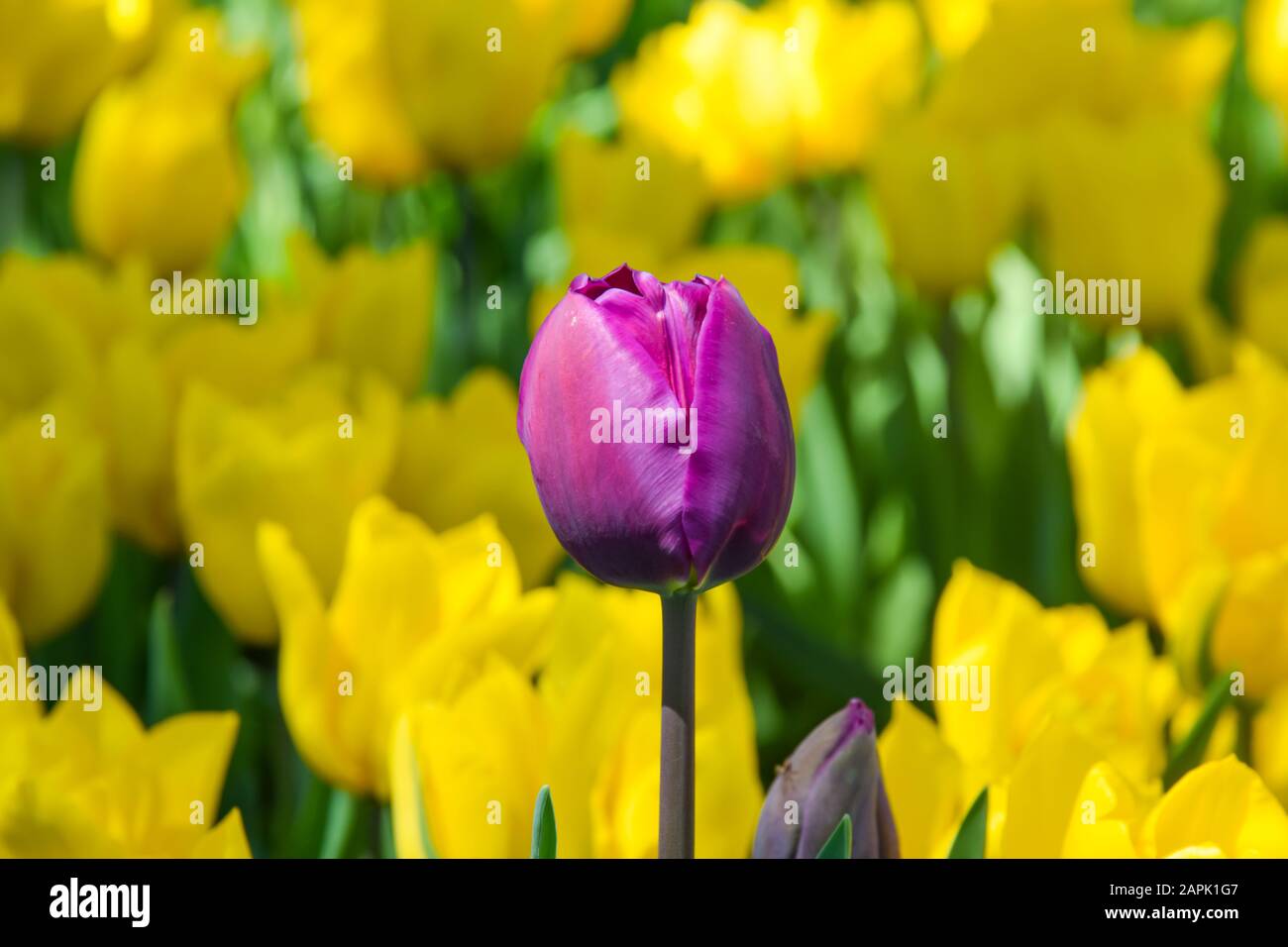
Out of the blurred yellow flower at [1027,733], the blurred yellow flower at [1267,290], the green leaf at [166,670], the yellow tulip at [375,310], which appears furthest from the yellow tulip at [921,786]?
the blurred yellow flower at [1267,290]

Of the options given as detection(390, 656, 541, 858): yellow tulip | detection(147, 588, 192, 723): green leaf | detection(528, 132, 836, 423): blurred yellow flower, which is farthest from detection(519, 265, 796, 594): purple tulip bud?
detection(528, 132, 836, 423): blurred yellow flower

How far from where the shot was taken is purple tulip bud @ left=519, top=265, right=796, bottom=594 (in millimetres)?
388

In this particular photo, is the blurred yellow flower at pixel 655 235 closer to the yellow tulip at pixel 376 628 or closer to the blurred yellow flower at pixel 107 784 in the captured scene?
the yellow tulip at pixel 376 628

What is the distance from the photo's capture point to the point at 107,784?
1.72 ft

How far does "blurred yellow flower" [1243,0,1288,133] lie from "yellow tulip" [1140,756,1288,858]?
937mm

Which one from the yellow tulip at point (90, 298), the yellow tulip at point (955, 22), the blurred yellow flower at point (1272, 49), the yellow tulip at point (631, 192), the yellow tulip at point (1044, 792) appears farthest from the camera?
the yellow tulip at point (955, 22)

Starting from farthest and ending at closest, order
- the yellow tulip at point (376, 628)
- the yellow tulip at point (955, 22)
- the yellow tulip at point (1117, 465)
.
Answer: the yellow tulip at point (955, 22)
the yellow tulip at point (1117, 465)
the yellow tulip at point (376, 628)

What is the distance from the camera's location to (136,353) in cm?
82

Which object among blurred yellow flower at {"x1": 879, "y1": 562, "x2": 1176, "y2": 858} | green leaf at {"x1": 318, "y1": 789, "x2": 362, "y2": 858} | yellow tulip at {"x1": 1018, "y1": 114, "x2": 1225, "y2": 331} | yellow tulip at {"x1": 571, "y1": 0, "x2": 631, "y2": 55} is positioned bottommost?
green leaf at {"x1": 318, "y1": 789, "x2": 362, "y2": 858}

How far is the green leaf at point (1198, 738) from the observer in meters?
0.64

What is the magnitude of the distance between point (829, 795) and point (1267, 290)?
2.43 ft

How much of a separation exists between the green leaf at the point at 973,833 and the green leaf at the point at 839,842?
51 mm

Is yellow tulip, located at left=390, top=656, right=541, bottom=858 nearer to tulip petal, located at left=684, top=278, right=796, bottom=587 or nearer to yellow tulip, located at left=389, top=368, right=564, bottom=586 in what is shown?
tulip petal, located at left=684, top=278, right=796, bottom=587
